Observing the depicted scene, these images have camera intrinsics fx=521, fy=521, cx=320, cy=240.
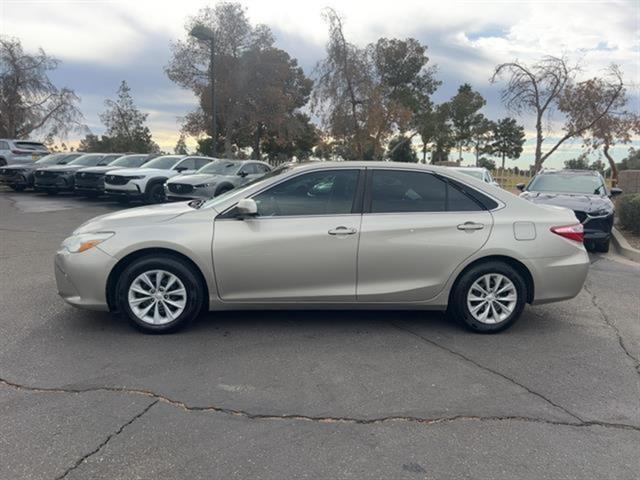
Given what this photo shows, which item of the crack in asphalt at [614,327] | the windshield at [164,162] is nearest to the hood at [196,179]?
the windshield at [164,162]

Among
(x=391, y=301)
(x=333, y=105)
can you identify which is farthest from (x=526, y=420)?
(x=333, y=105)

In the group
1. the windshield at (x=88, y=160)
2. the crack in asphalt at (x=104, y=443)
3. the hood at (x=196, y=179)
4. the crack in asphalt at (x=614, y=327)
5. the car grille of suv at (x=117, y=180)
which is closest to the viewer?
the crack in asphalt at (x=104, y=443)

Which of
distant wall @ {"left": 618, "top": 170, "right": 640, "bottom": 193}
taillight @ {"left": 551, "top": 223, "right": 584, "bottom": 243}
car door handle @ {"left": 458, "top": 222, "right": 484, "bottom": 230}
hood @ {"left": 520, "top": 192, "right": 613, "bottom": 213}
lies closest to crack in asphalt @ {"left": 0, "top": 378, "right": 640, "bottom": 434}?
car door handle @ {"left": 458, "top": 222, "right": 484, "bottom": 230}

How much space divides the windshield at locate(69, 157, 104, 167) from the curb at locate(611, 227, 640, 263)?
1625 cm

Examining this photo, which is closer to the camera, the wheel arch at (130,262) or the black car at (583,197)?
the wheel arch at (130,262)

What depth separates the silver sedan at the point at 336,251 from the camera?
455 cm

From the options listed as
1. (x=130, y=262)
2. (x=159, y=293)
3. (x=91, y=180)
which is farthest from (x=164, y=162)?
(x=159, y=293)

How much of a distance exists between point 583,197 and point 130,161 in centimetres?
1387

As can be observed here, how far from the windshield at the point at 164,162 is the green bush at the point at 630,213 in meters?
12.3

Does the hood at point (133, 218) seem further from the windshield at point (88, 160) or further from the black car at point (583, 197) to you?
the windshield at point (88, 160)

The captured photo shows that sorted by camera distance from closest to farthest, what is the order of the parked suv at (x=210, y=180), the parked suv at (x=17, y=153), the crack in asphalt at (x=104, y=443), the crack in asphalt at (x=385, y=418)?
the crack in asphalt at (x=104, y=443) < the crack in asphalt at (x=385, y=418) < the parked suv at (x=210, y=180) < the parked suv at (x=17, y=153)

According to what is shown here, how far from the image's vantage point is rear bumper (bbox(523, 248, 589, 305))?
4.84m

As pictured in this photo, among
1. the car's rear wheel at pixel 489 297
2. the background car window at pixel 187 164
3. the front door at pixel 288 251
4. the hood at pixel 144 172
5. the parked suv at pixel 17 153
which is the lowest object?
the car's rear wheel at pixel 489 297

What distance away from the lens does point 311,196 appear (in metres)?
4.79
